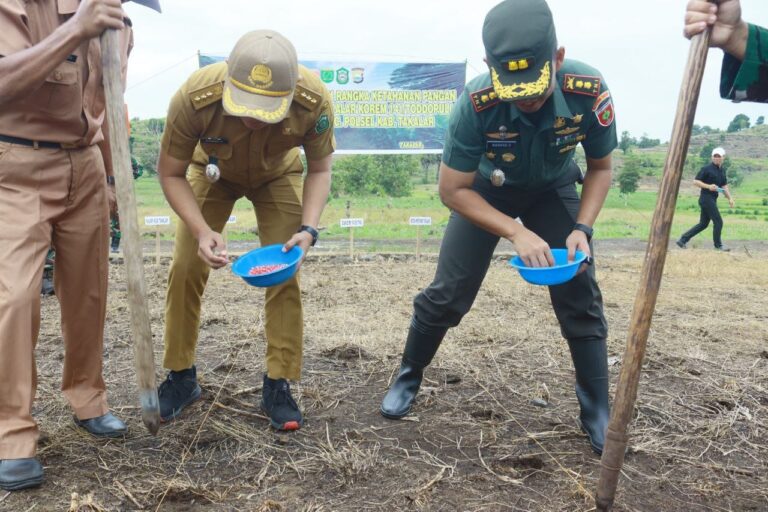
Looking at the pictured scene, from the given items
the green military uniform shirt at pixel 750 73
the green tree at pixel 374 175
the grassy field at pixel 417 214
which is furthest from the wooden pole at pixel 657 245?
the green tree at pixel 374 175

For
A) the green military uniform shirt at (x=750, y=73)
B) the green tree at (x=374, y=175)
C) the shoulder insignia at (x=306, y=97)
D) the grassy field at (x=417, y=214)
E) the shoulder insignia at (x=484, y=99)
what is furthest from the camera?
the green tree at (x=374, y=175)

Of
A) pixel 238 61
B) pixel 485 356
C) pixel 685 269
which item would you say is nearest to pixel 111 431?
pixel 238 61

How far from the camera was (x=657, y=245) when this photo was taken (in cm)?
224

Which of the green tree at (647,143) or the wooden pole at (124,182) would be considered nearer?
the wooden pole at (124,182)

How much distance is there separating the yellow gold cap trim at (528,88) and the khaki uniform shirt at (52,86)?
5.56 feet

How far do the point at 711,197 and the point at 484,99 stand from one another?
10198 mm

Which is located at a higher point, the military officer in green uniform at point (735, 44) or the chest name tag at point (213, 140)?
the military officer in green uniform at point (735, 44)

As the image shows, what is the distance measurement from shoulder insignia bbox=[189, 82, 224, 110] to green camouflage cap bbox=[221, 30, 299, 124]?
155 millimetres

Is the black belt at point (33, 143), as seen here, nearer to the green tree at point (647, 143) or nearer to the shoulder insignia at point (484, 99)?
the shoulder insignia at point (484, 99)

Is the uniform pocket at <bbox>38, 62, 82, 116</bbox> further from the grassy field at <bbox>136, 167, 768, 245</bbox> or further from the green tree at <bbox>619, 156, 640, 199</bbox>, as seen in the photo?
the green tree at <bbox>619, 156, 640, 199</bbox>

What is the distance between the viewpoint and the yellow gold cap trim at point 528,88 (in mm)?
2549

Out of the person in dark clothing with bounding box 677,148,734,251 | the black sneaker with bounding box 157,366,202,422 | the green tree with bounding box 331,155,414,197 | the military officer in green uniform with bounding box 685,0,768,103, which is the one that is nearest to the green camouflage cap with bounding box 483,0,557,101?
the military officer in green uniform with bounding box 685,0,768,103

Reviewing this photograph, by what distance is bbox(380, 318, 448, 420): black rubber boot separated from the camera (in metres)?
3.50

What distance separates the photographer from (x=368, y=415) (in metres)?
3.56
